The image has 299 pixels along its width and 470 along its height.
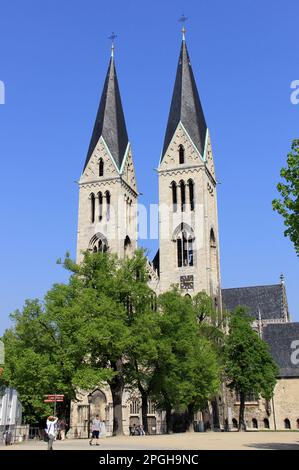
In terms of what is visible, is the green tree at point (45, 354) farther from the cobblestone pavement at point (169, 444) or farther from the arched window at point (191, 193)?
the arched window at point (191, 193)

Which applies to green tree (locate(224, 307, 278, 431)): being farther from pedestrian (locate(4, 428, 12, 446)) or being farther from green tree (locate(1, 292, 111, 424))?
pedestrian (locate(4, 428, 12, 446))

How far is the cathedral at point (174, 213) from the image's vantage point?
58.8 meters

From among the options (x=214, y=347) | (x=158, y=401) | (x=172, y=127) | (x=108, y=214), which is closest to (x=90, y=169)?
(x=108, y=214)

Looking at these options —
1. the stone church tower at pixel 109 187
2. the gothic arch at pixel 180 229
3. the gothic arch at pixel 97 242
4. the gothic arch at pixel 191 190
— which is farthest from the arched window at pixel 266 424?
the gothic arch at pixel 97 242

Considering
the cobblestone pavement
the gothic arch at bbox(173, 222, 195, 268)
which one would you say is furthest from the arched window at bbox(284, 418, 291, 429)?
the cobblestone pavement

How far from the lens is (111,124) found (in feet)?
216

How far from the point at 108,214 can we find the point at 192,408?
2516 centimetres

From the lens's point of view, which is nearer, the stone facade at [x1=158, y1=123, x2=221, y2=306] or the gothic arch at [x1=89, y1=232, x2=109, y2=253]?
the stone facade at [x1=158, y1=123, x2=221, y2=306]

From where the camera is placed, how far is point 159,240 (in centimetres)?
6175

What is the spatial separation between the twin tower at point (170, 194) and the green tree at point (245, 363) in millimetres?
8787

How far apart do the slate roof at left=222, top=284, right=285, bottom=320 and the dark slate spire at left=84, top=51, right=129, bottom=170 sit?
24.1m

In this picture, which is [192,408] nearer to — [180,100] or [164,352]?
[164,352]

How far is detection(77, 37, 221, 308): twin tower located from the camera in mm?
60312

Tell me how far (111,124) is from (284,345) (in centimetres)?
3147
